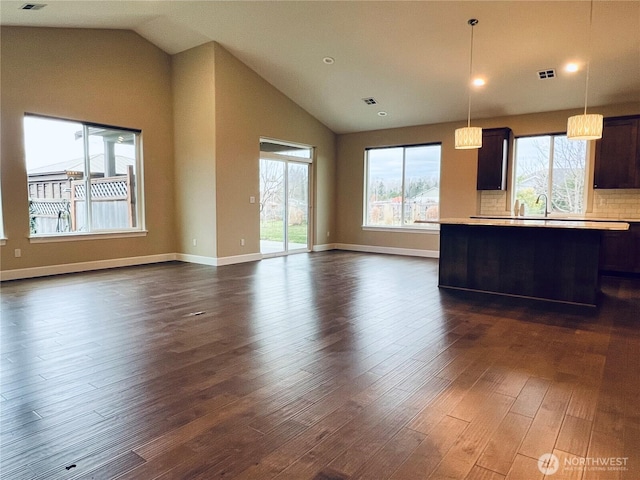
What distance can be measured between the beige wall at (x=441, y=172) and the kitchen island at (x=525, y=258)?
9.69 feet

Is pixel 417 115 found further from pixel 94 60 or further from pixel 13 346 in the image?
pixel 13 346

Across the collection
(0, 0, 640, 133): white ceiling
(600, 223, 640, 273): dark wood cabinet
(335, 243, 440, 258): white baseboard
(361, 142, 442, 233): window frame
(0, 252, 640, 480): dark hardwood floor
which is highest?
(0, 0, 640, 133): white ceiling

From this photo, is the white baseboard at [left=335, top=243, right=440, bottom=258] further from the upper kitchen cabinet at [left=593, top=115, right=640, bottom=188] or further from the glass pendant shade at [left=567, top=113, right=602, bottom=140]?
the glass pendant shade at [left=567, top=113, right=602, bottom=140]

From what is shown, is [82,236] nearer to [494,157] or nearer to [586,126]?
[586,126]

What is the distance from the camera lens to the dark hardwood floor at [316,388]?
166cm

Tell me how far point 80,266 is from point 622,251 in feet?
27.3

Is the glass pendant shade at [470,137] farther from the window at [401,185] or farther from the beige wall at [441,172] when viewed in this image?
the window at [401,185]

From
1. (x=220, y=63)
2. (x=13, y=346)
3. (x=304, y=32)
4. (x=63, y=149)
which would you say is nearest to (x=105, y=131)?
(x=63, y=149)

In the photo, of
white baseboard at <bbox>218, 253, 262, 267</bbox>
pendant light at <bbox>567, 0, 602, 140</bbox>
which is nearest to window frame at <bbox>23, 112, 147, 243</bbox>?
white baseboard at <bbox>218, 253, 262, 267</bbox>

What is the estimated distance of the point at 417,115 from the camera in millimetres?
Answer: 7918

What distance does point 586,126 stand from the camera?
147 inches

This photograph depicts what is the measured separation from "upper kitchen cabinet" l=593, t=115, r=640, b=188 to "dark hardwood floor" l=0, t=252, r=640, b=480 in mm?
2654

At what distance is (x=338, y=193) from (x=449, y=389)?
761 cm

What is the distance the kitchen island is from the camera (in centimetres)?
418
